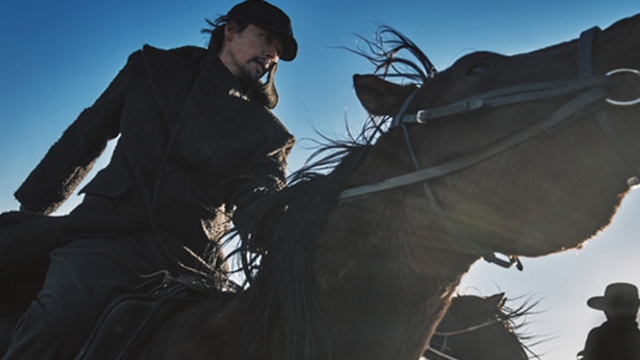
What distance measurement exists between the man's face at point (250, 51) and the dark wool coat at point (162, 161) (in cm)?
13

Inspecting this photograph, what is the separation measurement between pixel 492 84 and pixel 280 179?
1448 millimetres

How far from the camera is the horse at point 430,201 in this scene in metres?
1.62

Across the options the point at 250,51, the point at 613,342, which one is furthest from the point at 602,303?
the point at 250,51

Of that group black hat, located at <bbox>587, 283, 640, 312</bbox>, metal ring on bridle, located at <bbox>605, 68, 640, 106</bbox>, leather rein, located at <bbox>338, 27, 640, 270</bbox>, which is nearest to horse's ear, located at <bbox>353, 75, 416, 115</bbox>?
leather rein, located at <bbox>338, 27, 640, 270</bbox>

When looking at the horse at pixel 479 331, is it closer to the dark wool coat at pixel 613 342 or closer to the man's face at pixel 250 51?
the dark wool coat at pixel 613 342

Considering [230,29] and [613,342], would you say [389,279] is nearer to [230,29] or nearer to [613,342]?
[230,29]

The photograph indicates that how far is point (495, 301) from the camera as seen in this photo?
6871 millimetres

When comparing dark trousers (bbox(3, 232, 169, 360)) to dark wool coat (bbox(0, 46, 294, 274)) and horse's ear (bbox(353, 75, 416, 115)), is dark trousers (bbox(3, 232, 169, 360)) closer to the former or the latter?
dark wool coat (bbox(0, 46, 294, 274))

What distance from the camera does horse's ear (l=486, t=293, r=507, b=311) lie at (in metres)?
6.77

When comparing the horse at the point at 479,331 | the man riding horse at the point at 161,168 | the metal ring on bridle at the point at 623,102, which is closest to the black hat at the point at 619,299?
the horse at the point at 479,331

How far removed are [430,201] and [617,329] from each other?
5868 mm

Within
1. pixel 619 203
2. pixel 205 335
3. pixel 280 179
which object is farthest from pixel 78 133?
pixel 619 203

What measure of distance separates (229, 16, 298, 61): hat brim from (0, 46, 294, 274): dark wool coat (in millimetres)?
343

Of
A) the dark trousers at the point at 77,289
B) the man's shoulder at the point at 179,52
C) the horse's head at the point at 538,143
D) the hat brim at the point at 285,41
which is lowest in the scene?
the dark trousers at the point at 77,289
